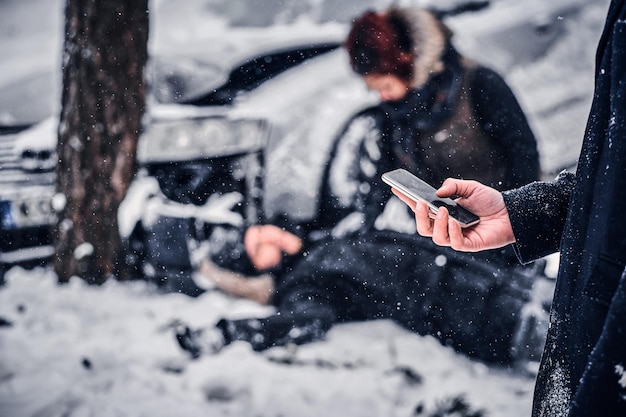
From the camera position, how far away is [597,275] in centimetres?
68

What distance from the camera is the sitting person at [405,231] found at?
1650 mm

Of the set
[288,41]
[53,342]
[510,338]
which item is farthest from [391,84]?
[53,342]

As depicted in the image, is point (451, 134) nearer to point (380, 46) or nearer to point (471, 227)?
point (380, 46)

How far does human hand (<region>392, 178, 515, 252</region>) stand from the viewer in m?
0.94

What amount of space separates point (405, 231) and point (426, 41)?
753mm

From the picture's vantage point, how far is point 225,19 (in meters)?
2.00

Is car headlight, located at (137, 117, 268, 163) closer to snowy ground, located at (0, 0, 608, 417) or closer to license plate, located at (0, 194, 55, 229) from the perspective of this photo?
snowy ground, located at (0, 0, 608, 417)

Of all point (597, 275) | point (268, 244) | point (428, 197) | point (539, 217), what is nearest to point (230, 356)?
point (268, 244)

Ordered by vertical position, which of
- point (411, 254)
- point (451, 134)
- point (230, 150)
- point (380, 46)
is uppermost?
point (380, 46)

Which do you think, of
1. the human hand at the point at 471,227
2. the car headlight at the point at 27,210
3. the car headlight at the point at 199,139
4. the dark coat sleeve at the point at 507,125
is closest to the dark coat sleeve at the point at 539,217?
the human hand at the point at 471,227

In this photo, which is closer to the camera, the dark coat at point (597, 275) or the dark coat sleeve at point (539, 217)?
the dark coat at point (597, 275)

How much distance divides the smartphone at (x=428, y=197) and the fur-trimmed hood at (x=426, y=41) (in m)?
0.77

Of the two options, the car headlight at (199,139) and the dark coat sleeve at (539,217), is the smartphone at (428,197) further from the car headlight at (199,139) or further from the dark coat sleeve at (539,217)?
the car headlight at (199,139)

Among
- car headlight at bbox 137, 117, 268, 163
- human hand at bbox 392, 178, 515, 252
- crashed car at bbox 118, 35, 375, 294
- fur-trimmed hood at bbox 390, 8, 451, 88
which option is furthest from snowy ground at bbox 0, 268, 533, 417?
fur-trimmed hood at bbox 390, 8, 451, 88
